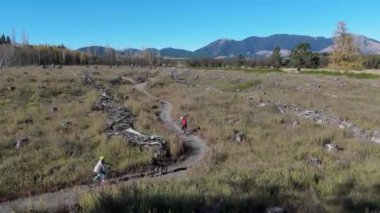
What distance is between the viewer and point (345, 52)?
7950cm

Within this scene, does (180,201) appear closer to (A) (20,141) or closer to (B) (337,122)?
(A) (20,141)

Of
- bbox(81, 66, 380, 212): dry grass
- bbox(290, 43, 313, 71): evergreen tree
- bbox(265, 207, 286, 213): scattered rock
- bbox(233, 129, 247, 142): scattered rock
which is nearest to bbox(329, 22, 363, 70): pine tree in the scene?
bbox(290, 43, 313, 71): evergreen tree

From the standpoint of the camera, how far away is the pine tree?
78688 mm

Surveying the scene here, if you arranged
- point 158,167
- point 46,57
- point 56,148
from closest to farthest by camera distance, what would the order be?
point 158,167
point 56,148
point 46,57

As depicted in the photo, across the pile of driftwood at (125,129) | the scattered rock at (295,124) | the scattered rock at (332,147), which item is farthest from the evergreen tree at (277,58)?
the scattered rock at (332,147)

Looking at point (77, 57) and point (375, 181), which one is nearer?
point (375, 181)

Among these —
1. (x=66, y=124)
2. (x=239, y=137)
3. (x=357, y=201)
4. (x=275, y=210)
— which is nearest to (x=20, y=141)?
(x=66, y=124)

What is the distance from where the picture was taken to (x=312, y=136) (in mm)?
17328

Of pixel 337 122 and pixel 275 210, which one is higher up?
pixel 275 210

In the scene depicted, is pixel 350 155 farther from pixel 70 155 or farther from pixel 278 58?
pixel 278 58

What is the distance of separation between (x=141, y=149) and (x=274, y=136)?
546 centimetres

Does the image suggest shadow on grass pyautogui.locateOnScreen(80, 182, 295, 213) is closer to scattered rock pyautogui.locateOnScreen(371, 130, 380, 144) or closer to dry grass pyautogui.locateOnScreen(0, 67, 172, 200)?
dry grass pyautogui.locateOnScreen(0, 67, 172, 200)

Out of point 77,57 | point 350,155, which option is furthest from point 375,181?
point 77,57

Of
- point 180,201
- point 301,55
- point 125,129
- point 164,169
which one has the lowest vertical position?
point 164,169
